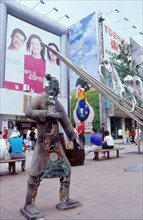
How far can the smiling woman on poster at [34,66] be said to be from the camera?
24844mm

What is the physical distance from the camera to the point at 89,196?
4.62 meters

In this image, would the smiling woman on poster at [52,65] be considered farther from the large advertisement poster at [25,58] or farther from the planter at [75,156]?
the planter at [75,156]

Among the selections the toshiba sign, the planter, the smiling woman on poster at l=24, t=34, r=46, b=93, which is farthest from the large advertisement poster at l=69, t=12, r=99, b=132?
the planter

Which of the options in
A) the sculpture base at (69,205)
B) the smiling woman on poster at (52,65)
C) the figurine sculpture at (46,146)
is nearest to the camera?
the figurine sculpture at (46,146)

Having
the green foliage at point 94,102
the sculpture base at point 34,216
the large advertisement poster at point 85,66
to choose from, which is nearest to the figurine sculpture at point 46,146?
the sculpture base at point 34,216

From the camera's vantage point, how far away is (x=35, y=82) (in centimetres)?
2548

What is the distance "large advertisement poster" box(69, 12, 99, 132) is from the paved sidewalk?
16.8 meters

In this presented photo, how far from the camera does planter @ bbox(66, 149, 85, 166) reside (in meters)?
8.34

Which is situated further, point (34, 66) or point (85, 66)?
point (85, 66)

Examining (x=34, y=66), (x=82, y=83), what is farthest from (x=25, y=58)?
(x=82, y=83)

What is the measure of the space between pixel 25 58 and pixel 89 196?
22036mm

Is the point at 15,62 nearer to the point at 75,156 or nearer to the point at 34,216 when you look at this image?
the point at 75,156

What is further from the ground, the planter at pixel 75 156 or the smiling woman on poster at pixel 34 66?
the smiling woman on poster at pixel 34 66

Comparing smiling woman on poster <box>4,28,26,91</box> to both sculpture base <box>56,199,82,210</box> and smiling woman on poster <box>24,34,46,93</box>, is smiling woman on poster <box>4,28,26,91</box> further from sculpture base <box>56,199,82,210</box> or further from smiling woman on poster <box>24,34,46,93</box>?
sculpture base <box>56,199,82,210</box>
